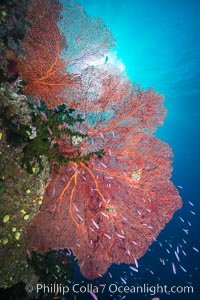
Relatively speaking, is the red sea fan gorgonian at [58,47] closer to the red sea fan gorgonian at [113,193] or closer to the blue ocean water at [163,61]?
the red sea fan gorgonian at [113,193]

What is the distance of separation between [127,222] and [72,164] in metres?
2.19

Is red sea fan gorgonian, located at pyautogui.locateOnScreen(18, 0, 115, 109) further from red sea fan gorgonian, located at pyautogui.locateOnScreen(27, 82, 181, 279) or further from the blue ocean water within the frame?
the blue ocean water

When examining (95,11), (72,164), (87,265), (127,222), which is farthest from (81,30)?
(95,11)

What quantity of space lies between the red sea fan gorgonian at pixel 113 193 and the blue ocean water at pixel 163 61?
8.22m

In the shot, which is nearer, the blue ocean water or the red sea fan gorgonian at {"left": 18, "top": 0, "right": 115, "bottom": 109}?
the red sea fan gorgonian at {"left": 18, "top": 0, "right": 115, "bottom": 109}

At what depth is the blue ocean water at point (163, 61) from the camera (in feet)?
71.4

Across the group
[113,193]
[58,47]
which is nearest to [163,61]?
[58,47]

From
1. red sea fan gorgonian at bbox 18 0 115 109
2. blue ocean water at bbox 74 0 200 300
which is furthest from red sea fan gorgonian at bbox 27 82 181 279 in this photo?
blue ocean water at bbox 74 0 200 300

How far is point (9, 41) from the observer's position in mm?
5207

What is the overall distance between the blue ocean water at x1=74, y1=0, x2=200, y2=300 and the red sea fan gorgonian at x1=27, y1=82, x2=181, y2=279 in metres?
8.22

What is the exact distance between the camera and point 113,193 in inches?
203

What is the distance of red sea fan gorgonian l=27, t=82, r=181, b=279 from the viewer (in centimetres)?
491

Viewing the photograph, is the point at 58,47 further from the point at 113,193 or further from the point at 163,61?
the point at 163,61

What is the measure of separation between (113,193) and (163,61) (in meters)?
35.2
